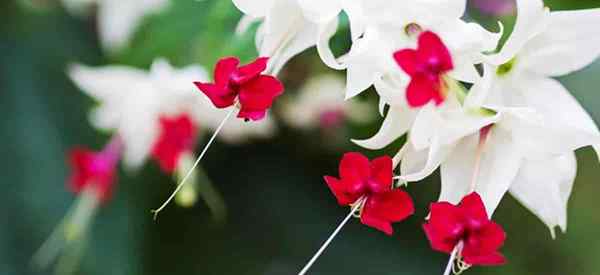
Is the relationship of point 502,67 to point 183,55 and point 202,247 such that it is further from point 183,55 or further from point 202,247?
point 202,247

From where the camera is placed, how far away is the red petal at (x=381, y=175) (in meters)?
0.31

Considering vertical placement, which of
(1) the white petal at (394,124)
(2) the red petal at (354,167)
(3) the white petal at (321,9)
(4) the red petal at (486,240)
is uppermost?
(3) the white petal at (321,9)

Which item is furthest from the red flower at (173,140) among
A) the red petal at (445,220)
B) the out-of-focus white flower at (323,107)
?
the red petal at (445,220)

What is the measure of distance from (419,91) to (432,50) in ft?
0.04

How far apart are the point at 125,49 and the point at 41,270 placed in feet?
0.58

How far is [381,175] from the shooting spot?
1.01ft

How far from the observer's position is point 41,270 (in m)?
0.65

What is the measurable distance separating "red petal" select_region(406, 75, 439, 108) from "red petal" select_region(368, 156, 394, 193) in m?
0.03

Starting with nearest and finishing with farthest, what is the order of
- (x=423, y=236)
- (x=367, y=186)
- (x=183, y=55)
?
(x=367, y=186), (x=183, y=55), (x=423, y=236)

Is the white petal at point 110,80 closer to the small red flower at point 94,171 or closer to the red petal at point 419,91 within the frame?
the small red flower at point 94,171

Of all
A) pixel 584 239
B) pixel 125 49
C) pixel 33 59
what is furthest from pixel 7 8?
pixel 584 239

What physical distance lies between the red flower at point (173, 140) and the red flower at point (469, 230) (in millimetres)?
221

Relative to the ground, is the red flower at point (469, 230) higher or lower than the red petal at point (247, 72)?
lower

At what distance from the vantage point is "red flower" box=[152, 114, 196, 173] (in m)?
0.49
